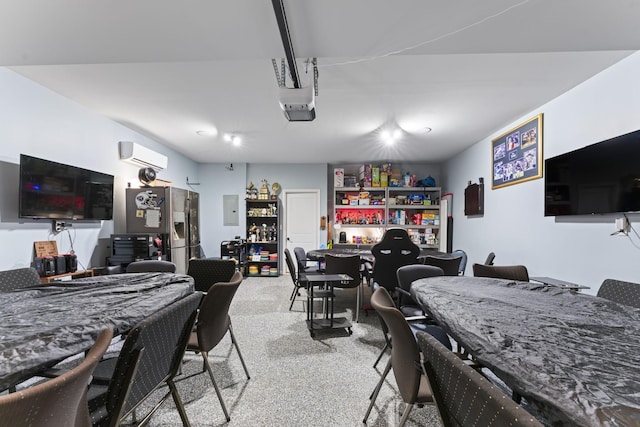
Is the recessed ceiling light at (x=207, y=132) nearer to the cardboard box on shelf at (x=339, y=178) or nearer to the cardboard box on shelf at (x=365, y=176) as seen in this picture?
the cardboard box on shelf at (x=339, y=178)

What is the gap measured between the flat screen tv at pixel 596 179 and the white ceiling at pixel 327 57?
2.44 ft

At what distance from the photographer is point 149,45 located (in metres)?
1.82

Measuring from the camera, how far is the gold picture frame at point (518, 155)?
3.12 m

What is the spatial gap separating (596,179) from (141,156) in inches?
223

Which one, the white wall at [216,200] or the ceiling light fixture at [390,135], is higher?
the ceiling light fixture at [390,135]

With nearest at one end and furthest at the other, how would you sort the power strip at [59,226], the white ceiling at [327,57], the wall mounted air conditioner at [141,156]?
the white ceiling at [327,57], the power strip at [59,226], the wall mounted air conditioner at [141,156]

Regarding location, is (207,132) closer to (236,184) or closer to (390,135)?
(236,184)

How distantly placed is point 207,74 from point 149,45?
654 millimetres

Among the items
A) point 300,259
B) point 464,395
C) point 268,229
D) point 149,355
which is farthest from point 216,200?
point 464,395

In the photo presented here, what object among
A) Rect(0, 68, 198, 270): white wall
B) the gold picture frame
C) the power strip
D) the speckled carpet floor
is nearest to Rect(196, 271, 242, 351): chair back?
the speckled carpet floor

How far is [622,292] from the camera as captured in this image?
169 cm

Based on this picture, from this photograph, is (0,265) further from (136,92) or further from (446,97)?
(446,97)

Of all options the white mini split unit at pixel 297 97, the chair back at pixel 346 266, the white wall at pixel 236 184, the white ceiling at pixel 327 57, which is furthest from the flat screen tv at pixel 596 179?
the white wall at pixel 236 184

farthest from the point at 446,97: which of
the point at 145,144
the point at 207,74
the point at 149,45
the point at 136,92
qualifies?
the point at 145,144
